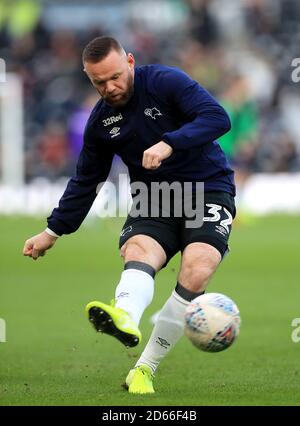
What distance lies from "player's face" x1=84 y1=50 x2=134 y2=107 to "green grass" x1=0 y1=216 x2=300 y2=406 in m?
1.93

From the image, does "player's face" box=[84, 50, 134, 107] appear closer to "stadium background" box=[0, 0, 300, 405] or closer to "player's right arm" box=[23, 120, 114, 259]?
"player's right arm" box=[23, 120, 114, 259]

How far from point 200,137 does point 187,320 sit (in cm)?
114

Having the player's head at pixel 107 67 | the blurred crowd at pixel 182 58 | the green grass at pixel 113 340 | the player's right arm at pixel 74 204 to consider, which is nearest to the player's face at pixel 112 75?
the player's head at pixel 107 67

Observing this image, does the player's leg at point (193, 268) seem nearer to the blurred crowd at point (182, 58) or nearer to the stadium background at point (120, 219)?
the stadium background at point (120, 219)

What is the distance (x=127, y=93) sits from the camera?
6945mm

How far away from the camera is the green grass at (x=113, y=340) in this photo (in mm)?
6898

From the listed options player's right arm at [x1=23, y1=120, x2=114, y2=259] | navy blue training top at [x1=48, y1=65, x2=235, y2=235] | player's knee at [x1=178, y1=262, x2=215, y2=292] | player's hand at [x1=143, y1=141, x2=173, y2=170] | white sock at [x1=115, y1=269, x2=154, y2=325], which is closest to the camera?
player's hand at [x1=143, y1=141, x2=173, y2=170]

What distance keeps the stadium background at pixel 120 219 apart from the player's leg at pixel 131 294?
1.80ft

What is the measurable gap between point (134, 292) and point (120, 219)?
16868mm

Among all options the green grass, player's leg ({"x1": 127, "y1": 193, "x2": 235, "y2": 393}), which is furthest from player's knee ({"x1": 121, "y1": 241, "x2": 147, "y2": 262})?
the green grass

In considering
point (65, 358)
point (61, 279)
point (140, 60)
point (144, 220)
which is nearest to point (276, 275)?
point (61, 279)

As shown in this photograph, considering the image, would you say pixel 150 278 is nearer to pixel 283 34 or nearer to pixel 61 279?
pixel 61 279

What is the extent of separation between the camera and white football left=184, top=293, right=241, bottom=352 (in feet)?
20.8

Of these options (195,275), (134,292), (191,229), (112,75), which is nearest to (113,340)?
(191,229)
